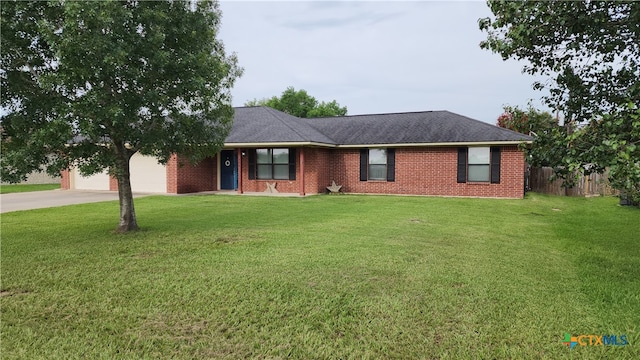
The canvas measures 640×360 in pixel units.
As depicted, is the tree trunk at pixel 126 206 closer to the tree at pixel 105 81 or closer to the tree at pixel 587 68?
the tree at pixel 105 81

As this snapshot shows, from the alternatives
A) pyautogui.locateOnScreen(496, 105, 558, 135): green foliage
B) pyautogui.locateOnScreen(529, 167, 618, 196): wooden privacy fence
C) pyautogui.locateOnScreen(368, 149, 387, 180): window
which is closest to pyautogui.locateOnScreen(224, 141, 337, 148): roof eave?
pyautogui.locateOnScreen(368, 149, 387, 180): window

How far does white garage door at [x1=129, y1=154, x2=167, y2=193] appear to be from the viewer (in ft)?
62.1

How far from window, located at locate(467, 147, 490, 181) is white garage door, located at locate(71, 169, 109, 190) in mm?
17522

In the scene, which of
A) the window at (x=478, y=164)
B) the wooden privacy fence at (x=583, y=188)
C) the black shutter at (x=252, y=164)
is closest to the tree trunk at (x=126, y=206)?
the black shutter at (x=252, y=164)

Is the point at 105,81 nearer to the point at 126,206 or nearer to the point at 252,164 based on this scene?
the point at 126,206

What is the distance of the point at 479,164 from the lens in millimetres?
16797

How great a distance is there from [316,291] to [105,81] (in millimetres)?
5223

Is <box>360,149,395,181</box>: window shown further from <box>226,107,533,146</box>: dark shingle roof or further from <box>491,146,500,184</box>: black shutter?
<box>491,146,500,184</box>: black shutter

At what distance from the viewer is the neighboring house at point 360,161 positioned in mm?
16625

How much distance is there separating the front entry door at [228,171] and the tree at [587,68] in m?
16.3

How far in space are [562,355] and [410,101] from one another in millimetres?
36129

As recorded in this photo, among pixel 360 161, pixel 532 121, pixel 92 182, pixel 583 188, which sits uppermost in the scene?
pixel 532 121

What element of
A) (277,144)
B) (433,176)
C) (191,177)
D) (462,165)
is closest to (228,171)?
(191,177)

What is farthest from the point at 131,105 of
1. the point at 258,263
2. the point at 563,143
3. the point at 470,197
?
the point at 470,197
